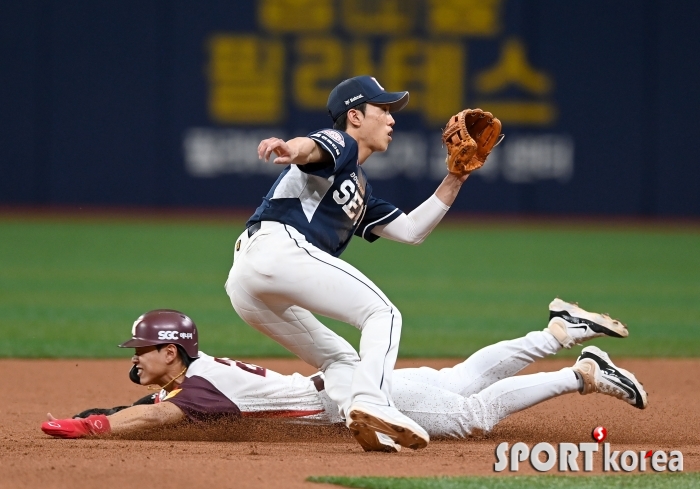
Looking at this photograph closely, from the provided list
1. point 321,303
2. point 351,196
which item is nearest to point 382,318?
point 321,303

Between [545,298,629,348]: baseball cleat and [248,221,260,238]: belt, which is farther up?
[248,221,260,238]: belt

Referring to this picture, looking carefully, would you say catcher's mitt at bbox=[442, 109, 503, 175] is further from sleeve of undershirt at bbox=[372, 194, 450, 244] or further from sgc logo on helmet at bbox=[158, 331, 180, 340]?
sgc logo on helmet at bbox=[158, 331, 180, 340]

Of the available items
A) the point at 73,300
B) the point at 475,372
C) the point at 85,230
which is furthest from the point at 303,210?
the point at 85,230

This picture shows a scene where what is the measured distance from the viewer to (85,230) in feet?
56.2

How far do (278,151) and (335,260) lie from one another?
1.81 feet

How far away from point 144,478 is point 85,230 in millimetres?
14117

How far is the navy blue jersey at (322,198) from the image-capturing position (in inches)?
168

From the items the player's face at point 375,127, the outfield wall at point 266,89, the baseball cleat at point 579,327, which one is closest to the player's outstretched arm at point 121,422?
the player's face at point 375,127

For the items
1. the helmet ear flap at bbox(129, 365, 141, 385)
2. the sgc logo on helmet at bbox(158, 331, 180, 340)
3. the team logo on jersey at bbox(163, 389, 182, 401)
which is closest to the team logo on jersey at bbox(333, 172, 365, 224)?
the sgc logo on helmet at bbox(158, 331, 180, 340)

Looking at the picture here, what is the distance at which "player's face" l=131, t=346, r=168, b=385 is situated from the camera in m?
4.44

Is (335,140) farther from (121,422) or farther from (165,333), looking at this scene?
(121,422)

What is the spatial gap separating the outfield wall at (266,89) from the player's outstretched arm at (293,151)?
14030 mm

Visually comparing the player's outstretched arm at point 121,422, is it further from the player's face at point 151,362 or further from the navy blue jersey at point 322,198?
the navy blue jersey at point 322,198

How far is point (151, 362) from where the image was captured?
4.44 metres
